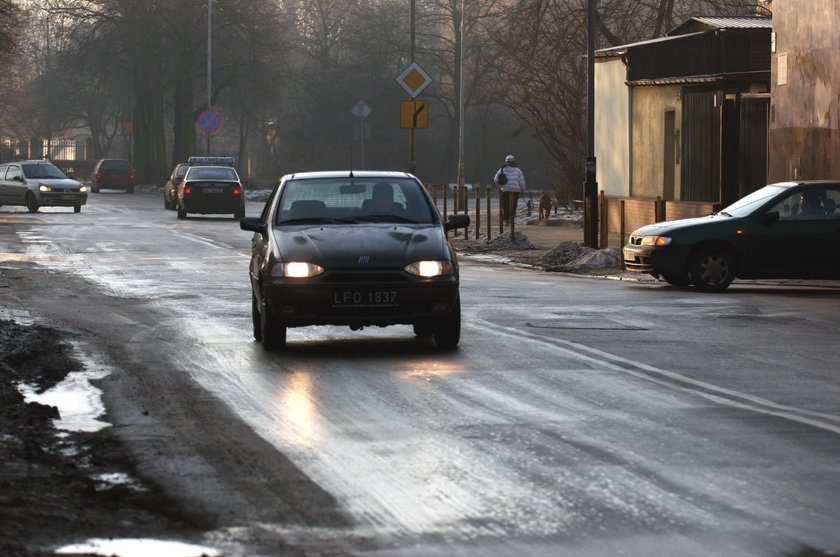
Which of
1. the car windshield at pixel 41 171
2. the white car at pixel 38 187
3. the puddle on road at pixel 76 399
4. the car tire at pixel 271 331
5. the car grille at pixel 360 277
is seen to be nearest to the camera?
the puddle on road at pixel 76 399

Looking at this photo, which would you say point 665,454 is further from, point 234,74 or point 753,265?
point 234,74

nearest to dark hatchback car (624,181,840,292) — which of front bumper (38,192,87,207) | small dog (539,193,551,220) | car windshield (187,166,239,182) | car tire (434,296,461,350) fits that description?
car tire (434,296,461,350)

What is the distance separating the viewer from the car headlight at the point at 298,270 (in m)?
13.6

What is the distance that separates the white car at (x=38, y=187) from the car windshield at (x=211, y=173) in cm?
476

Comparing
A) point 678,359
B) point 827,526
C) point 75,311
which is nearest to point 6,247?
point 75,311

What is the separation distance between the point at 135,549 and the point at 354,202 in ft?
27.7

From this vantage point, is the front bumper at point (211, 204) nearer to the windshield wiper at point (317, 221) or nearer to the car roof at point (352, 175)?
the car roof at point (352, 175)

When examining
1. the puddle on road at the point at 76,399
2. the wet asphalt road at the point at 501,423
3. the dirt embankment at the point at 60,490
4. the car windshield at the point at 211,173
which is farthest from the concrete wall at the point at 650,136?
the dirt embankment at the point at 60,490

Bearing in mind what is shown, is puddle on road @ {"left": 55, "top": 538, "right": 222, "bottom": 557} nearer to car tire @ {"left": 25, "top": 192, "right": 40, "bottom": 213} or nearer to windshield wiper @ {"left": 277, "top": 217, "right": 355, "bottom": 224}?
windshield wiper @ {"left": 277, "top": 217, "right": 355, "bottom": 224}

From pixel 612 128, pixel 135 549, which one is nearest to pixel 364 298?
pixel 135 549

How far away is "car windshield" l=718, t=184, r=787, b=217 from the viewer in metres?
21.9

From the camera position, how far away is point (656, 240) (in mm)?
21938

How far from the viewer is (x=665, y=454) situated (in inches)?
350

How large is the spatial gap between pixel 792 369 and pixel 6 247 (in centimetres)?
2017
